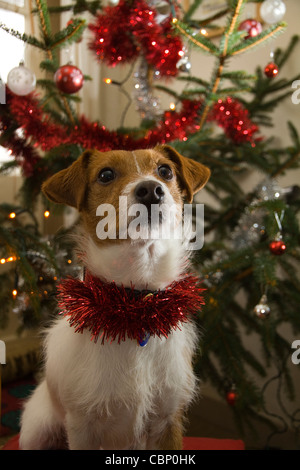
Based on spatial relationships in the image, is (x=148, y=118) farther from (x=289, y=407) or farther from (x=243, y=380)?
(x=289, y=407)

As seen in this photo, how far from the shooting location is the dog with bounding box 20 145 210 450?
912mm

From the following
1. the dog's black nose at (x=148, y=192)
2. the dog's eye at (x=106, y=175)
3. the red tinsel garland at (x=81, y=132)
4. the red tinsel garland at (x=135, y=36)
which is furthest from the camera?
the red tinsel garland at (x=135, y=36)

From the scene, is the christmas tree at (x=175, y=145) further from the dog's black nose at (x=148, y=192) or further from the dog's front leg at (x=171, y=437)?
the dog's black nose at (x=148, y=192)

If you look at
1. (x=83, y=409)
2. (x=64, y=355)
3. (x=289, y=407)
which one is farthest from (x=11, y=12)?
(x=289, y=407)

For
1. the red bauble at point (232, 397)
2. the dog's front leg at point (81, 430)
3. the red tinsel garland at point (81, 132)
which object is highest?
the red tinsel garland at point (81, 132)

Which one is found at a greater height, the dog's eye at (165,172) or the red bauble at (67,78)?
the red bauble at (67,78)

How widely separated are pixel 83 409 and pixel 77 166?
0.60 meters

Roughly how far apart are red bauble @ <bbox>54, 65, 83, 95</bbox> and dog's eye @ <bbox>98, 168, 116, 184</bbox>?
388mm

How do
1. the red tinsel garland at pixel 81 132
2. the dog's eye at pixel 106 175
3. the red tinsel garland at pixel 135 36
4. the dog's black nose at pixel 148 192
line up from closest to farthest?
the dog's black nose at pixel 148 192 < the dog's eye at pixel 106 175 < the red tinsel garland at pixel 81 132 < the red tinsel garland at pixel 135 36

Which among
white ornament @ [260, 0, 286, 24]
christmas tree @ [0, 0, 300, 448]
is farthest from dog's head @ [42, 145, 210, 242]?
white ornament @ [260, 0, 286, 24]

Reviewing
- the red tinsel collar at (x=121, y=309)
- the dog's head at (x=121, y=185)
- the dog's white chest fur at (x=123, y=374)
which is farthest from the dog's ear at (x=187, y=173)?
the red tinsel collar at (x=121, y=309)

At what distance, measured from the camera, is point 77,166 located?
99 centimetres

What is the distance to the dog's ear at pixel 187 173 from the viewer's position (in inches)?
41.1

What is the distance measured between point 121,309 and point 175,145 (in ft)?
1.99
